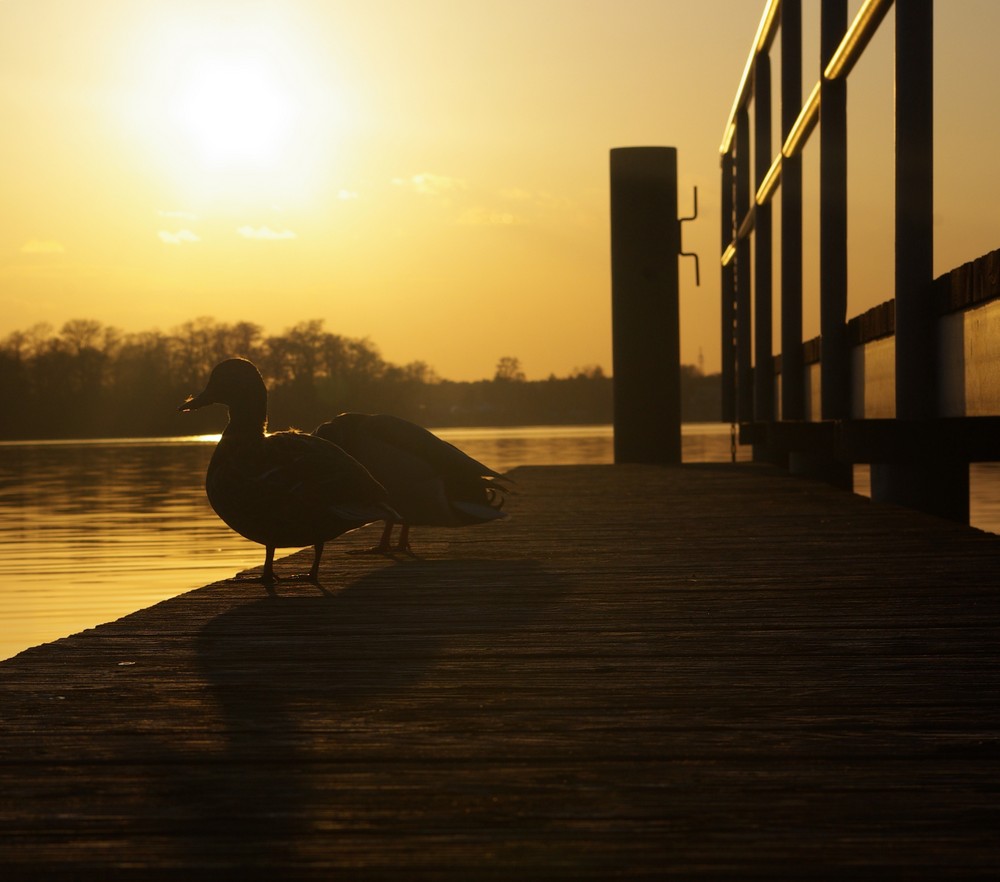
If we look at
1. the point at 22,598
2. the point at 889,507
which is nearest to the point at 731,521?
the point at 889,507

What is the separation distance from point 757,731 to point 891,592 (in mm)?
2157

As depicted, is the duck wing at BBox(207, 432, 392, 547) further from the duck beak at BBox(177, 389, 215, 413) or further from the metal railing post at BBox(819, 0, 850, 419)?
the metal railing post at BBox(819, 0, 850, 419)

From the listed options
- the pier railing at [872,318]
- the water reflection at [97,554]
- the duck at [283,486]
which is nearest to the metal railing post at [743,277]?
the pier railing at [872,318]

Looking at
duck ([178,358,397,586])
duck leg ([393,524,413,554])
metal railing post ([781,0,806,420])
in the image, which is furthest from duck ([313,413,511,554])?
metal railing post ([781,0,806,420])

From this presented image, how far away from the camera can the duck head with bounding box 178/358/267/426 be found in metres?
5.00

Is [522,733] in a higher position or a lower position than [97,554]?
higher

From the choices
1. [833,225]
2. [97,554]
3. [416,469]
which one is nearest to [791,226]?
[833,225]

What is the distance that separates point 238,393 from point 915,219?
300cm

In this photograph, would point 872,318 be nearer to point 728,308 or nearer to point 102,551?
point 102,551

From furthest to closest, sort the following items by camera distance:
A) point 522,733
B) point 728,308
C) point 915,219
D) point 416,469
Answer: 1. point 728,308
2. point 416,469
3. point 915,219
4. point 522,733

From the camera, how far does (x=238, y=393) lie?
5043 millimetres

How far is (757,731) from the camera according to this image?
8.86ft

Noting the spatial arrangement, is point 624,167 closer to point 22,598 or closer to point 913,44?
point 22,598

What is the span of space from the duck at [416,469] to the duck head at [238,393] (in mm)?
902
